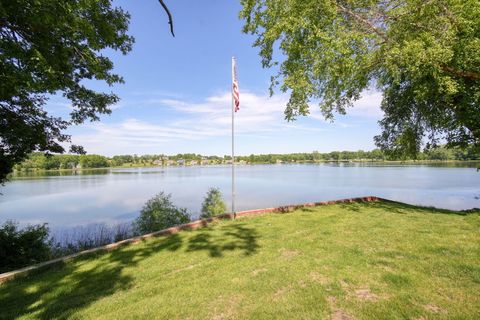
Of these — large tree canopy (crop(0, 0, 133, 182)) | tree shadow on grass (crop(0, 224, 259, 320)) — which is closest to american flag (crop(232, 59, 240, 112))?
large tree canopy (crop(0, 0, 133, 182))

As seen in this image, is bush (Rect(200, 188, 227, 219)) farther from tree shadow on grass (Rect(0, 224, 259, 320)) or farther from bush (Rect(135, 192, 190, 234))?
tree shadow on grass (Rect(0, 224, 259, 320))

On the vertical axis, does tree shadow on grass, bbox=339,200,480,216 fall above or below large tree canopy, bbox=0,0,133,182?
below

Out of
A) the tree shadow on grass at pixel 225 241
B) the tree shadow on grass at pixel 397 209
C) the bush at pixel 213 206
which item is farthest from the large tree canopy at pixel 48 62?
the tree shadow on grass at pixel 397 209

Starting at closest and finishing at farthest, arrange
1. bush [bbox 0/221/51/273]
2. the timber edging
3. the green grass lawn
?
the green grass lawn, the timber edging, bush [bbox 0/221/51/273]

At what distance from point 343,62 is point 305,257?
658 centimetres

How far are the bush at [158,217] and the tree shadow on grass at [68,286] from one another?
13.1ft

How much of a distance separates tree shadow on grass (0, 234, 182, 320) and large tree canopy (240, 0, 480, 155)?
760cm

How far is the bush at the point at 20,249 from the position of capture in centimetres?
704

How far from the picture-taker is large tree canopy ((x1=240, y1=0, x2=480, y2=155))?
26.6 ft

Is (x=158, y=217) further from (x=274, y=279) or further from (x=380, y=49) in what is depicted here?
(x=380, y=49)

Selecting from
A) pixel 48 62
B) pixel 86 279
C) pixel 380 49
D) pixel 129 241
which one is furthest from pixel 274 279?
pixel 380 49

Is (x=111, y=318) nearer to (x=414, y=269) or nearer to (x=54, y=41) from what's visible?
(x=414, y=269)

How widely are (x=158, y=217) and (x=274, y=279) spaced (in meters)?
7.23

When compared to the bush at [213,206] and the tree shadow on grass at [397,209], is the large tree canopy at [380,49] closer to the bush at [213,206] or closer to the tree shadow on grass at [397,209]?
the tree shadow on grass at [397,209]
